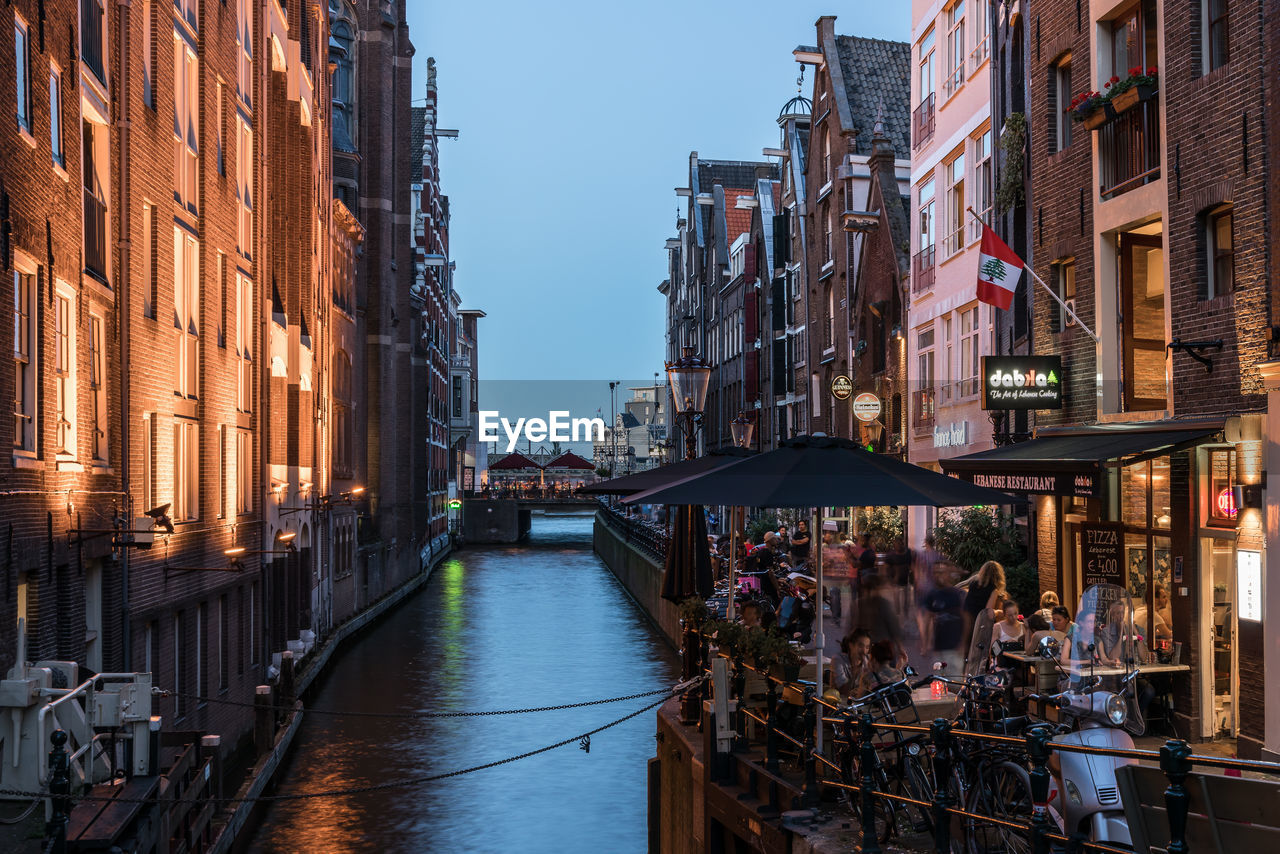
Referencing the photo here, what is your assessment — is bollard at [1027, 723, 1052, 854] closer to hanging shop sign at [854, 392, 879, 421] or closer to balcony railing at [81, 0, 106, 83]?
balcony railing at [81, 0, 106, 83]

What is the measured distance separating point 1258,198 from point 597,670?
23.8 metres

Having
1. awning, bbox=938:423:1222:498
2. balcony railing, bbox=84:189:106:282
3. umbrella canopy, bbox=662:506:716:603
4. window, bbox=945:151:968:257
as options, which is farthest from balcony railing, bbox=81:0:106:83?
window, bbox=945:151:968:257

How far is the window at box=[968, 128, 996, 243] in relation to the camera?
2505 centimetres

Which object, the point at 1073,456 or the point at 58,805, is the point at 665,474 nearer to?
the point at 1073,456

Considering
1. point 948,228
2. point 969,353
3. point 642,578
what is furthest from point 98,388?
point 642,578

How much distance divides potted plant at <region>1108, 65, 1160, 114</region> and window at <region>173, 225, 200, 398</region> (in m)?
12.6

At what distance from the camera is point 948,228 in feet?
92.4

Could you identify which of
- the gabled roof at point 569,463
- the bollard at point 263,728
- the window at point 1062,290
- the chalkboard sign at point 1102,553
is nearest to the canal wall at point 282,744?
the bollard at point 263,728

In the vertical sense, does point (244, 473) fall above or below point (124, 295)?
below

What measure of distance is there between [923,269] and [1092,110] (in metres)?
13.1

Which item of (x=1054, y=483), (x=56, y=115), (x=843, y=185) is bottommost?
(x=1054, y=483)

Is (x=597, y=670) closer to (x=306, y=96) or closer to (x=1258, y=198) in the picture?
(x=306, y=96)

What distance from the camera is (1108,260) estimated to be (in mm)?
17812

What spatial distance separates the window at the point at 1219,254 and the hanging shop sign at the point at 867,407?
52.0 feet
